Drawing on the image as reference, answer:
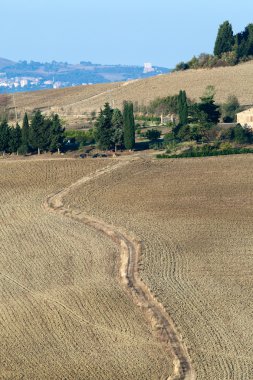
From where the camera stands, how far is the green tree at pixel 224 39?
433ft

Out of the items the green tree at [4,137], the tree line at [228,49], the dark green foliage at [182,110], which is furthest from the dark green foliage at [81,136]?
the tree line at [228,49]

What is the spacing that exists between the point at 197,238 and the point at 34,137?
2888 cm

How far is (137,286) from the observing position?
50125 millimetres

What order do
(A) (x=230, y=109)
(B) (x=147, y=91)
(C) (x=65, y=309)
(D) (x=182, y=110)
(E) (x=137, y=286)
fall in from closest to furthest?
(C) (x=65, y=309) → (E) (x=137, y=286) → (D) (x=182, y=110) → (A) (x=230, y=109) → (B) (x=147, y=91)

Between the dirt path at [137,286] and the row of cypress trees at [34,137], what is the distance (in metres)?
10.8

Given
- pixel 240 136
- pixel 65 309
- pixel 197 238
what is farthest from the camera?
pixel 240 136

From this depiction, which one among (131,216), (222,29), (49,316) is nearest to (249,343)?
(49,316)

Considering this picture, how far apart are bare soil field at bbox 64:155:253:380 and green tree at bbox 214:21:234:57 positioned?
2142 inches

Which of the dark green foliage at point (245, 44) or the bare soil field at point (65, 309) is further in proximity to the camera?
the dark green foliage at point (245, 44)

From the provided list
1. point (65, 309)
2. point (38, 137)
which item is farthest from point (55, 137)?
point (65, 309)

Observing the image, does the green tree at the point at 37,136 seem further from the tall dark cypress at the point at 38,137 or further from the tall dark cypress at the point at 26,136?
the tall dark cypress at the point at 26,136

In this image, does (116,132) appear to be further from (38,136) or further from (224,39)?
(224,39)

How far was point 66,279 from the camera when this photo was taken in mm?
52000

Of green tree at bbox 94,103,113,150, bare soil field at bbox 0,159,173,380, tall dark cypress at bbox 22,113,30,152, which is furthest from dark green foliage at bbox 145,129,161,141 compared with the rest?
bare soil field at bbox 0,159,173,380
